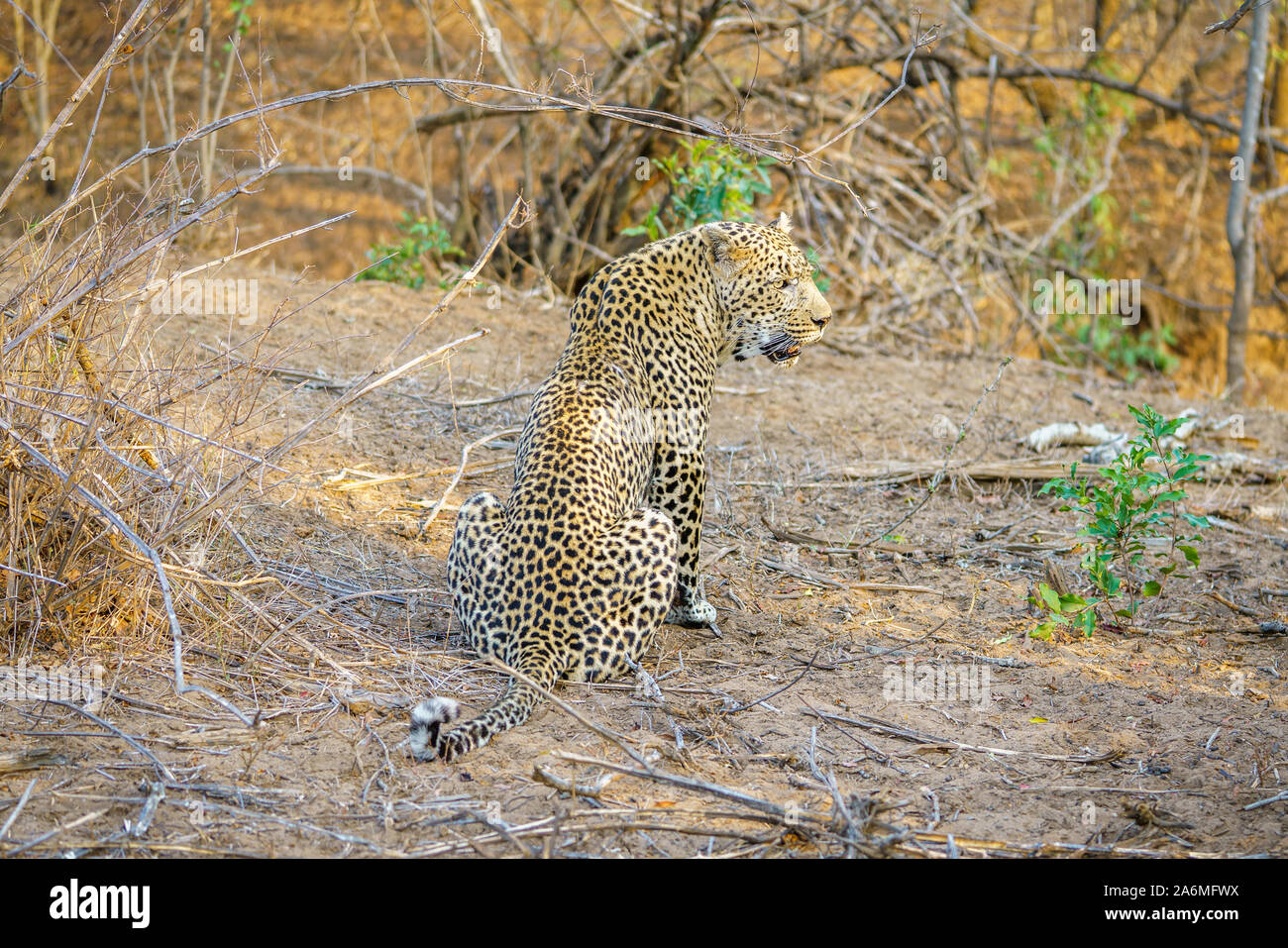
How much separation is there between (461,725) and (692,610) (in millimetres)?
1539

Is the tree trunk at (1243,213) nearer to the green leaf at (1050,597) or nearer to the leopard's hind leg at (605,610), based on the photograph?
the green leaf at (1050,597)

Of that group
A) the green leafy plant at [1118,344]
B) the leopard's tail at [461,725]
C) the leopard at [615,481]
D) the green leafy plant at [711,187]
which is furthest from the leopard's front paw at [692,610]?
the green leafy plant at [1118,344]

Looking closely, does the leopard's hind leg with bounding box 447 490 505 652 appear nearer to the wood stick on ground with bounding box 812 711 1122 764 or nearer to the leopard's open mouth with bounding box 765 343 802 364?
the wood stick on ground with bounding box 812 711 1122 764

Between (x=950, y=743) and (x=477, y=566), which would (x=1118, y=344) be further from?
(x=477, y=566)

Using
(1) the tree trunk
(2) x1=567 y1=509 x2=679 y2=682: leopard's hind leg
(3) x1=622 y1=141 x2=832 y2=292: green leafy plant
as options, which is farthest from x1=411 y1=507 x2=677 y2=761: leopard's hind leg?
(1) the tree trunk

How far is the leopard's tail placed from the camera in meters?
3.61

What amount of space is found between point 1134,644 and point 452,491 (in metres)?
3.38

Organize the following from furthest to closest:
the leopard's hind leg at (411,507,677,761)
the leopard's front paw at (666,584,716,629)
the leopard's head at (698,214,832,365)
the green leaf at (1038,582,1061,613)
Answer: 1. the leopard's head at (698,214,832,365)
2. the leopard's front paw at (666,584,716,629)
3. the green leaf at (1038,582,1061,613)
4. the leopard's hind leg at (411,507,677,761)

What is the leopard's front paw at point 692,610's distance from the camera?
5.18 m

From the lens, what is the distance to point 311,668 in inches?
169

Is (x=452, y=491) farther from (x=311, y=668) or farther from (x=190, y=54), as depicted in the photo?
(x=190, y=54)
